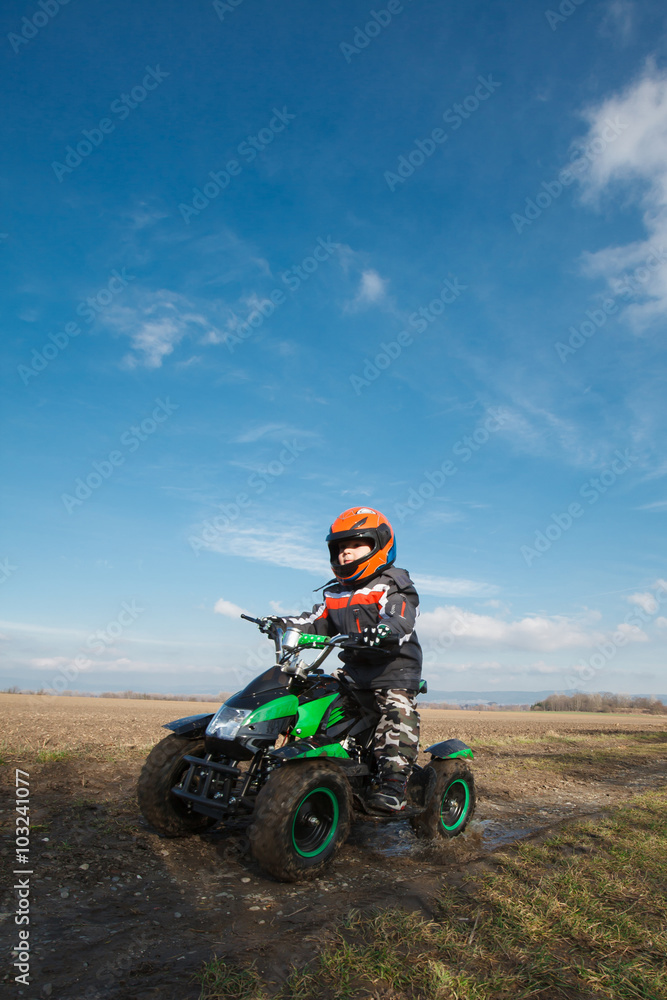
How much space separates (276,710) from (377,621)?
138 cm

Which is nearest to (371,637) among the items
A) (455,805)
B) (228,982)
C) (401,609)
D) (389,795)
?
(401,609)

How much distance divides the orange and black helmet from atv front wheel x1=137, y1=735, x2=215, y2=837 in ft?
6.64

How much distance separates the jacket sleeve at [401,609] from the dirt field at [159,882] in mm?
1810

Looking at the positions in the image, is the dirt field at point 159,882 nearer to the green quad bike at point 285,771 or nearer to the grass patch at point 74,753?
the grass patch at point 74,753

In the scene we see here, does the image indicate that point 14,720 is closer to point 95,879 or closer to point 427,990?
point 95,879

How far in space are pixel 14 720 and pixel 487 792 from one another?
28.1 feet

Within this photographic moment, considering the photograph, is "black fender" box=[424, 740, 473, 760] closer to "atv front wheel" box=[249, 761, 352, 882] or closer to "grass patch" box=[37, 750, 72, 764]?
"atv front wheel" box=[249, 761, 352, 882]

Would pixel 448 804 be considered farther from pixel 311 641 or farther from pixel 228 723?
pixel 228 723

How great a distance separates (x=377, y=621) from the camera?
5.55 m

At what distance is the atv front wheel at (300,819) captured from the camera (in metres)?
3.89

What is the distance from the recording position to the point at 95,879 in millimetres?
3992

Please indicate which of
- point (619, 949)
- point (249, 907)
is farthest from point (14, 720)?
point (619, 949)

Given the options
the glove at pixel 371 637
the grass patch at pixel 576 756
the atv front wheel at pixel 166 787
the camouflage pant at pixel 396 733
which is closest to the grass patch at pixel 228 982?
the atv front wheel at pixel 166 787

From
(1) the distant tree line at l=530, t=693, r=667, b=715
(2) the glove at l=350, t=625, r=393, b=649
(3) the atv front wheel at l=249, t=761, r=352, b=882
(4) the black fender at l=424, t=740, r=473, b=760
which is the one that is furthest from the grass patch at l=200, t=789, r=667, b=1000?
(1) the distant tree line at l=530, t=693, r=667, b=715
